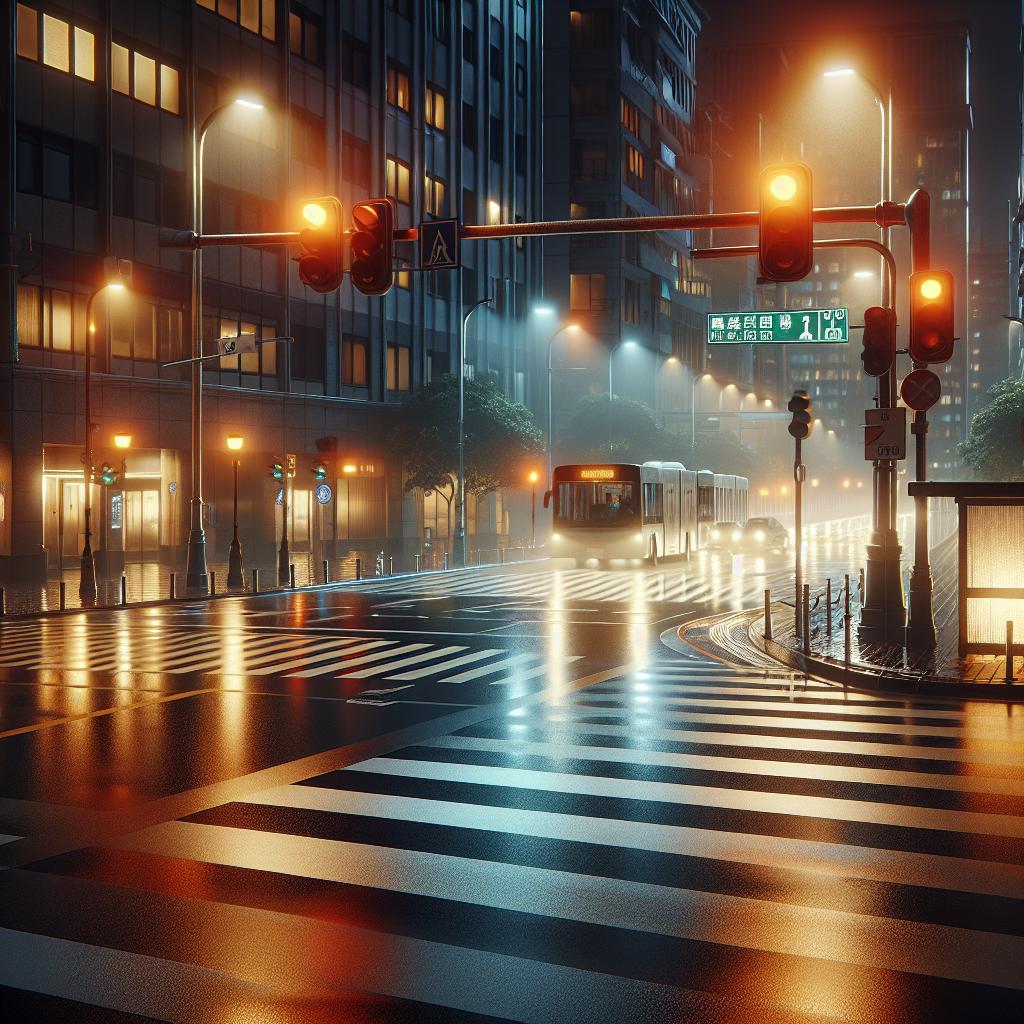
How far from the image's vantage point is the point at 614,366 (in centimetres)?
10100

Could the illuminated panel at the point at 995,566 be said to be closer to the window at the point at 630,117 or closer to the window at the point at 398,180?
the window at the point at 398,180

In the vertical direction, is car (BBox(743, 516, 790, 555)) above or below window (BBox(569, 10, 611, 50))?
below

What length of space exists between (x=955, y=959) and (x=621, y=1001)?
5.50ft

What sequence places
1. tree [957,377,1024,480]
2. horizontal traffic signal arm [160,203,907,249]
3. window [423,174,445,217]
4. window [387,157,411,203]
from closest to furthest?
horizontal traffic signal arm [160,203,907,249] < window [387,157,411,203] < tree [957,377,1024,480] < window [423,174,445,217]

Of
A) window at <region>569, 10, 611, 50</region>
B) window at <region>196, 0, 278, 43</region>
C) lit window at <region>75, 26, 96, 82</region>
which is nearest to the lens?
lit window at <region>75, 26, 96, 82</region>

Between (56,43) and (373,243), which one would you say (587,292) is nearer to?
(56,43)

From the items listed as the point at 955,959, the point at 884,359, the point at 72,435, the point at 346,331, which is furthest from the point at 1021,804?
the point at 346,331

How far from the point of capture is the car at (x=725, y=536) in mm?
53125

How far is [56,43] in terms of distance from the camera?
135 feet

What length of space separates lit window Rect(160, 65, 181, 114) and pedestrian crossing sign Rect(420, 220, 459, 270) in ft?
109

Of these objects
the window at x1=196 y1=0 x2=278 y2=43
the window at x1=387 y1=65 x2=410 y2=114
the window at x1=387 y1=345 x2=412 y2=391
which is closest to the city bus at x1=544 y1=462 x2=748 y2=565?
the window at x1=387 y1=345 x2=412 y2=391

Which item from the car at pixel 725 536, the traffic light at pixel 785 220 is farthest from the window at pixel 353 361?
the traffic light at pixel 785 220

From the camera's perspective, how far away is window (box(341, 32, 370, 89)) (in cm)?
5628

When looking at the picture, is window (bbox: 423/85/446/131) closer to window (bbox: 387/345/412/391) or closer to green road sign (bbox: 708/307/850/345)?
window (bbox: 387/345/412/391)
